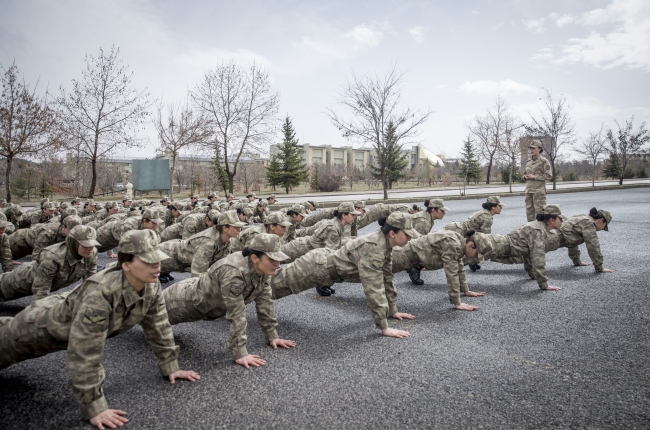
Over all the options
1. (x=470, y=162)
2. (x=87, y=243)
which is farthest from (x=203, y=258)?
(x=470, y=162)

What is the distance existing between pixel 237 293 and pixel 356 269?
5.41ft

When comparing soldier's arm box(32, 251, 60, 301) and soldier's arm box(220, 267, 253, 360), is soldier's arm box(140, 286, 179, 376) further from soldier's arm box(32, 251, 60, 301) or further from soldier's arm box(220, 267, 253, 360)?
soldier's arm box(32, 251, 60, 301)

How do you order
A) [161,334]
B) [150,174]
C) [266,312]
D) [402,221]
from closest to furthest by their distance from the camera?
[161,334]
[266,312]
[402,221]
[150,174]

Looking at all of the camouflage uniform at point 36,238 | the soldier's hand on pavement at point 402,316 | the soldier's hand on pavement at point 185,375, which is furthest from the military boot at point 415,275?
the camouflage uniform at point 36,238

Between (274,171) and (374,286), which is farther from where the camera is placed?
(274,171)

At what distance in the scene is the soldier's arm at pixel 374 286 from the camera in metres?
3.89

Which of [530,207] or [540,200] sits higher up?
[540,200]

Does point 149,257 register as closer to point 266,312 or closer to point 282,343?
point 266,312

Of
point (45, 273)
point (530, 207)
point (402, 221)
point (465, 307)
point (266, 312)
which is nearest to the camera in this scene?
point (266, 312)

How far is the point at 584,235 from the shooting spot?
6.18m

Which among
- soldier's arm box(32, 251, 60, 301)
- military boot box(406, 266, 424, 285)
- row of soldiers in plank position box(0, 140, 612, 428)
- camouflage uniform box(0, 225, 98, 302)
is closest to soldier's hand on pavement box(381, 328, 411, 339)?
row of soldiers in plank position box(0, 140, 612, 428)

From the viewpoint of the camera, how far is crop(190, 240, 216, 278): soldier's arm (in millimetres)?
4836

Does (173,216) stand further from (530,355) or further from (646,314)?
(646,314)

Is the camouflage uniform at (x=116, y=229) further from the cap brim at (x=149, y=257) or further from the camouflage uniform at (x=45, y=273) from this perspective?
the cap brim at (x=149, y=257)
